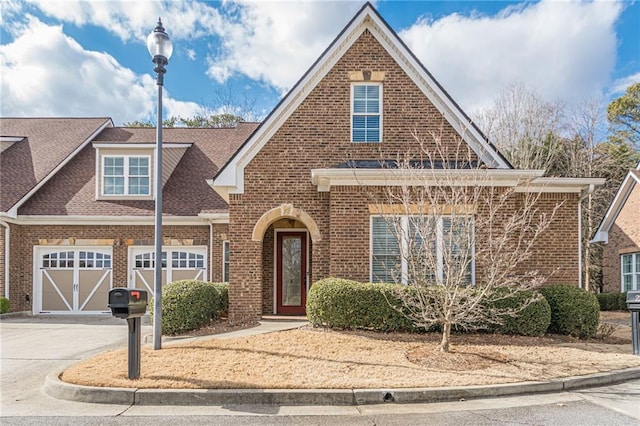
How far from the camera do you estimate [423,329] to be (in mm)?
9547

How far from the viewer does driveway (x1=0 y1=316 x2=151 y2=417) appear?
234 inches

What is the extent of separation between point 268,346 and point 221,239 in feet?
25.2

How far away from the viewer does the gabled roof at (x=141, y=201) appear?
1552cm

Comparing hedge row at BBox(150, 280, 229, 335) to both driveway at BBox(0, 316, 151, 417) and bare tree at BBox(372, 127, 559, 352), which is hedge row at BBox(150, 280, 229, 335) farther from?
bare tree at BBox(372, 127, 559, 352)

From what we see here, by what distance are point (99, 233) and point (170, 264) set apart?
2.70 meters

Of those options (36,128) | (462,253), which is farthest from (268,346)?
(36,128)

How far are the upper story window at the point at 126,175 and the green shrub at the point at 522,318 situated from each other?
12.8m

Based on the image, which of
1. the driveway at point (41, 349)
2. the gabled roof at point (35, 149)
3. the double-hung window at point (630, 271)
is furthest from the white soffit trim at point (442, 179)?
the gabled roof at point (35, 149)

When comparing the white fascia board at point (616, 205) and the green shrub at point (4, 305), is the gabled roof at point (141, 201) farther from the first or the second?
the white fascia board at point (616, 205)

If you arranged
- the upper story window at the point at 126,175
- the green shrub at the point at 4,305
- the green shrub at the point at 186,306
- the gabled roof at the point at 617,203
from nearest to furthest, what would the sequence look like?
the green shrub at the point at 186,306, the green shrub at the point at 4,305, the upper story window at the point at 126,175, the gabled roof at the point at 617,203

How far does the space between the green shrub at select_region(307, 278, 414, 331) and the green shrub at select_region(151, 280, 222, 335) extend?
122 inches

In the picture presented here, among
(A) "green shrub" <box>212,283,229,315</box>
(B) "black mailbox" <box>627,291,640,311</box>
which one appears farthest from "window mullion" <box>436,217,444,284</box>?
(A) "green shrub" <box>212,283,229,315</box>

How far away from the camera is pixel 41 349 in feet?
30.7

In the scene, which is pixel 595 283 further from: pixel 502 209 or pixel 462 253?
pixel 462 253
